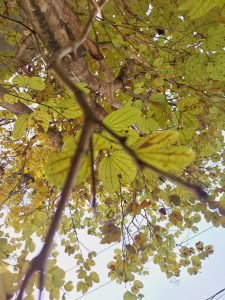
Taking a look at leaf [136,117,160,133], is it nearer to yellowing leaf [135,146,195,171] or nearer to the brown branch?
yellowing leaf [135,146,195,171]

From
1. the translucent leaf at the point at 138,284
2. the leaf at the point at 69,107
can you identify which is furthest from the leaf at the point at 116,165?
the translucent leaf at the point at 138,284

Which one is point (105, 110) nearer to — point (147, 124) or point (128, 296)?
point (147, 124)

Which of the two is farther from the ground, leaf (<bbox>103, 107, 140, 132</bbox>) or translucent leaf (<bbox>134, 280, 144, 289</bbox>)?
translucent leaf (<bbox>134, 280, 144, 289</bbox>)

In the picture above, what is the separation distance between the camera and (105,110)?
124 centimetres

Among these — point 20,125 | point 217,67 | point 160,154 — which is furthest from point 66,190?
point 217,67

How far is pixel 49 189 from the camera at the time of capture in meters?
2.04

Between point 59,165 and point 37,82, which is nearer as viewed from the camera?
point 59,165

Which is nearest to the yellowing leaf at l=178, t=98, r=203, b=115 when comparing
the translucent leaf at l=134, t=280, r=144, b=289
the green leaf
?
the green leaf

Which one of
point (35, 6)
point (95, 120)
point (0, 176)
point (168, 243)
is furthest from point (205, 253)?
point (95, 120)

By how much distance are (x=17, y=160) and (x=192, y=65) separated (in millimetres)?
1217

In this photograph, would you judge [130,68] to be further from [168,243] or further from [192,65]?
[168,243]

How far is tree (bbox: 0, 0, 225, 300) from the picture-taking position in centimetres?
24

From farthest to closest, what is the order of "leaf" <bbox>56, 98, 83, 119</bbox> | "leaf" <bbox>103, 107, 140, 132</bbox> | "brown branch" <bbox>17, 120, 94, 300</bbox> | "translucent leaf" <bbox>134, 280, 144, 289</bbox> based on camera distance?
"translucent leaf" <bbox>134, 280, 144, 289</bbox>
"leaf" <bbox>56, 98, 83, 119</bbox>
"leaf" <bbox>103, 107, 140, 132</bbox>
"brown branch" <bbox>17, 120, 94, 300</bbox>

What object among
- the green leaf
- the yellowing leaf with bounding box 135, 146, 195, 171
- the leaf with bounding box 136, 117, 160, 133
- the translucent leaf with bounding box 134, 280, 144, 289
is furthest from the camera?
the translucent leaf with bounding box 134, 280, 144, 289
